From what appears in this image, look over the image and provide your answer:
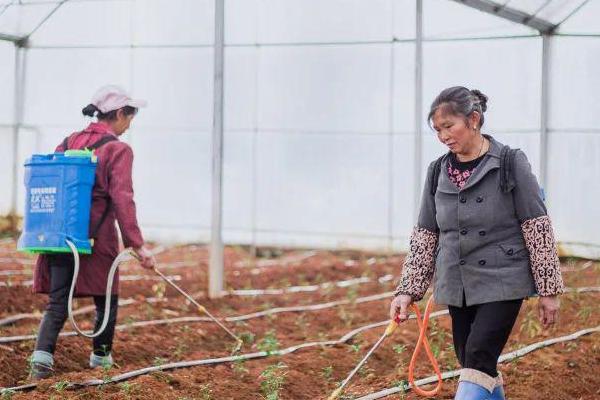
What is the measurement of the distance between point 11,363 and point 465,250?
2.83m

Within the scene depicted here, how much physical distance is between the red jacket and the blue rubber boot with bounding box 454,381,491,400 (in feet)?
7.00

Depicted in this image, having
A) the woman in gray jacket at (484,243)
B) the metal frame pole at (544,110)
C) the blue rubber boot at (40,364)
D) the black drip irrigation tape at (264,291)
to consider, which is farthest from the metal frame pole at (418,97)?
the woman in gray jacket at (484,243)

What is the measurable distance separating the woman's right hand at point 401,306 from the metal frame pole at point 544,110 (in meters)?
6.79

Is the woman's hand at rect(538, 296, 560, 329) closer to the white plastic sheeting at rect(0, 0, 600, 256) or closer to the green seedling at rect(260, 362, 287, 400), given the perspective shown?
the green seedling at rect(260, 362, 287, 400)

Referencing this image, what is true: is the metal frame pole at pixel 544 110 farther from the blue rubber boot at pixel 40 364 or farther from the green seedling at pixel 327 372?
the blue rubber boot at pixel 40 364

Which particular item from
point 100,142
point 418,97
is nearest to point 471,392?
point 100,142

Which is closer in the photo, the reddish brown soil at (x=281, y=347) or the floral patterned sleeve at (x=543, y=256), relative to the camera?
the floral patterned sleeve at (x=543, y=256)

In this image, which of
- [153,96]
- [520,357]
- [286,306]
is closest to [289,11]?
[153,96]

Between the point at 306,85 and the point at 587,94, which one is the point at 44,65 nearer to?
the point at 306,85

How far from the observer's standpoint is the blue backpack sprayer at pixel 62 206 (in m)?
5.23

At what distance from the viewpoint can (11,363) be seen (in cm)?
572

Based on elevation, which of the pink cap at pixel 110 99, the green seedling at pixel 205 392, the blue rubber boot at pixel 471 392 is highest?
the pink cap at pixel 110 99

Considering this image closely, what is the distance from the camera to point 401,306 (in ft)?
13.4

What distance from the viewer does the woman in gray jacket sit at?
3.79 metres
